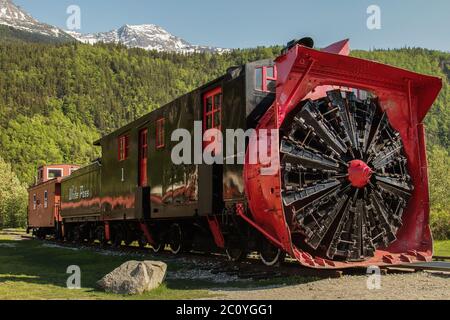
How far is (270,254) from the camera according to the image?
10781 mm

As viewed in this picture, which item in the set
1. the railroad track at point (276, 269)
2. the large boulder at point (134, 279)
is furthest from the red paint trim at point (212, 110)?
the large boulder at point (134, 279)

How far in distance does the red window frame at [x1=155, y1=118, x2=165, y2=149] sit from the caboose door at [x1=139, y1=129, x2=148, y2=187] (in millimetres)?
1011

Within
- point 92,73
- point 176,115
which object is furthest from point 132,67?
point 176,115

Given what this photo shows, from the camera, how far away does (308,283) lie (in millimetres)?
8836

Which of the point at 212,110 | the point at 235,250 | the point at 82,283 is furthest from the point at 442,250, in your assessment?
the point at 82,283

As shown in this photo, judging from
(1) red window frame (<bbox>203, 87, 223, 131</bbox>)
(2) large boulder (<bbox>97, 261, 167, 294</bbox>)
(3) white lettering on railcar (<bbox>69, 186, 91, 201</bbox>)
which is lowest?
(2) large boulder (<bbox>97, 261, 167, 294</bbox>)

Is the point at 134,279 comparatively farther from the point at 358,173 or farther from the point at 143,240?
the point at 143,240

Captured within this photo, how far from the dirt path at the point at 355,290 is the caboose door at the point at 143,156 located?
7.04m

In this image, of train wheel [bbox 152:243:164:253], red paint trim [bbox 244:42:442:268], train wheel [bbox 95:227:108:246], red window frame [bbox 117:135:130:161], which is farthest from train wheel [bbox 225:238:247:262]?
train wheel [bbox 95:227:108:246]

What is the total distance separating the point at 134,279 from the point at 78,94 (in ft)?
560

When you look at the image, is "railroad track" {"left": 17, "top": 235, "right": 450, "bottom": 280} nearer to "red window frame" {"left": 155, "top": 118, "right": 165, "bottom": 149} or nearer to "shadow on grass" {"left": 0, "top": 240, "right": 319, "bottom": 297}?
"shadow on grass" {"left": 0, "top": 240, "right": 319, "bottom": 297}

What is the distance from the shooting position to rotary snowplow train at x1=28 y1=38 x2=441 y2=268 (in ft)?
30.2
